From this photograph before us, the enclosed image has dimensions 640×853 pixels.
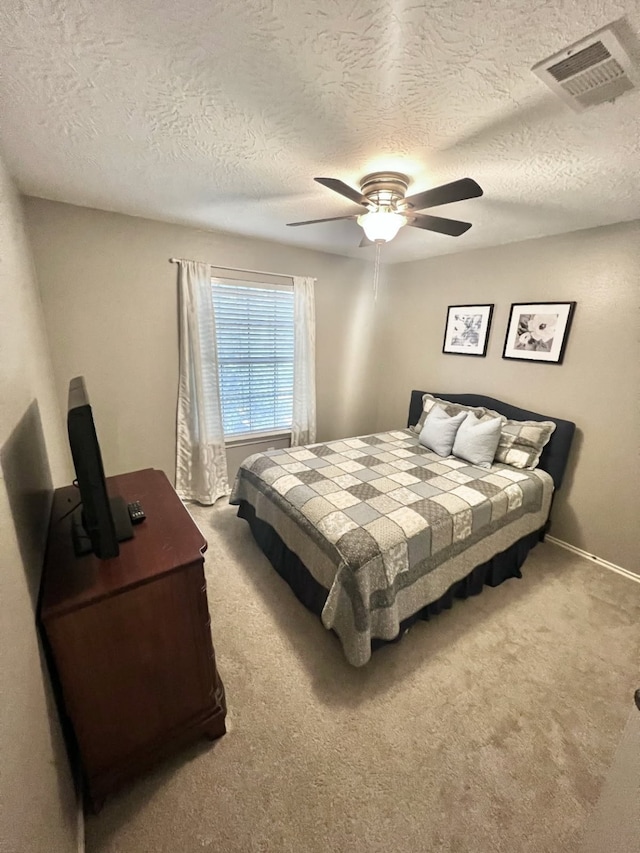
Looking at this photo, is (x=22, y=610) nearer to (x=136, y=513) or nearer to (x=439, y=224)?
(x=136, y=513)

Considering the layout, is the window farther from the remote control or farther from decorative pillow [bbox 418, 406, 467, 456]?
the remote control

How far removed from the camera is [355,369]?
3.96 m

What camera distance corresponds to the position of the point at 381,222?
68.2 inches

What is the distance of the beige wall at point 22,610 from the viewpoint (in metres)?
0.63

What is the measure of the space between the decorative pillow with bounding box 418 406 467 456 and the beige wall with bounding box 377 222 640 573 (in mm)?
544

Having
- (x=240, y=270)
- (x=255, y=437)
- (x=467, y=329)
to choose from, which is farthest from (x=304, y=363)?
(x=467, y=329)

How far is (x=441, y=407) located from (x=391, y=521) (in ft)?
5.73

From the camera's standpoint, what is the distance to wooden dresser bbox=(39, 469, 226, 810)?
1008mm

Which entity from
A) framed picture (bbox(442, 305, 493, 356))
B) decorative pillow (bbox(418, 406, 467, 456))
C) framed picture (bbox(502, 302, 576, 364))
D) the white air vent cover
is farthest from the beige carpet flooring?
the white air vent cover

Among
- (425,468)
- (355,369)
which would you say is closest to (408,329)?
(355,369)

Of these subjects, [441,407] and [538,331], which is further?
[441,407]

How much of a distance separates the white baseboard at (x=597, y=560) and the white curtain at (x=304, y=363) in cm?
241

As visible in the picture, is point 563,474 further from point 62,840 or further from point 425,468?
point 62,840

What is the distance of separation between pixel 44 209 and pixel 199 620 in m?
2.69
